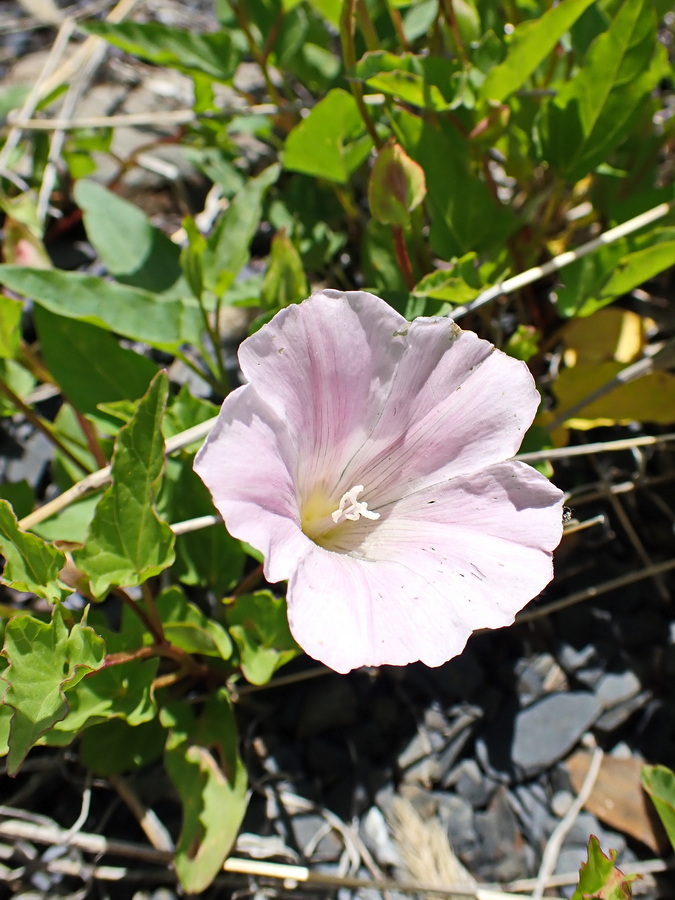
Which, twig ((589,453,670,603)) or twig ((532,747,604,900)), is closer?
twig ((532,747,604,900))

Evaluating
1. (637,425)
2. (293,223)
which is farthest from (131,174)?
(637,425)

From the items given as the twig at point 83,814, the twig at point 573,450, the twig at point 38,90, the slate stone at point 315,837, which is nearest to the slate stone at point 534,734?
the slate stone at point 315,837

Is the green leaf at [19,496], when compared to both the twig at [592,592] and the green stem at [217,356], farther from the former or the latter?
the twig at [592,592]

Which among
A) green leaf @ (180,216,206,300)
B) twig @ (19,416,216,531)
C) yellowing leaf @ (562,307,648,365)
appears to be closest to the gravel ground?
yellowing leaf @ (562,307,648,365)

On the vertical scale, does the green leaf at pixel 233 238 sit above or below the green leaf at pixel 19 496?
above

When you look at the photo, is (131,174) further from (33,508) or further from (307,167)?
(33,508)

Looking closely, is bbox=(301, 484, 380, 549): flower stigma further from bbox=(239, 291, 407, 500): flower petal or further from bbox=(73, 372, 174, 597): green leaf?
bbox=(73, 372, 174, 597): green leaf
